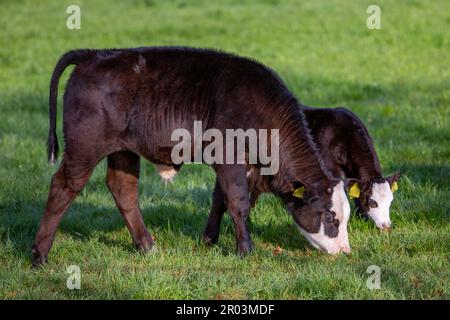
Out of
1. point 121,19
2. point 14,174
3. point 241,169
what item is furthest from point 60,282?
point 121,19

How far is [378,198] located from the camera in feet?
27.7

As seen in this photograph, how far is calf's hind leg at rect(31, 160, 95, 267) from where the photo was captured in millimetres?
7477

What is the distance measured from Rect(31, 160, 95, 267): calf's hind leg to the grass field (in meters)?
0.17

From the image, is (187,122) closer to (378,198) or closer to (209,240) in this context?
(209,240)

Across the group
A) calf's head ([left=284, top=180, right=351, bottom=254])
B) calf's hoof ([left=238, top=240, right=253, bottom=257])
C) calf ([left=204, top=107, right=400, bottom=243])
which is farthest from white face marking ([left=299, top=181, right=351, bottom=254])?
calf ([left=204, top=107, right=400, bottom=243])

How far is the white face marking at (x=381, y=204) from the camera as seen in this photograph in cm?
834

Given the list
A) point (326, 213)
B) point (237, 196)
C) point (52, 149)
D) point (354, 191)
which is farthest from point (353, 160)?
point (52, 149)

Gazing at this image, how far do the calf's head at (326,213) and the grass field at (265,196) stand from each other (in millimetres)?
146

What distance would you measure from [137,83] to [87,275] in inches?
69.4

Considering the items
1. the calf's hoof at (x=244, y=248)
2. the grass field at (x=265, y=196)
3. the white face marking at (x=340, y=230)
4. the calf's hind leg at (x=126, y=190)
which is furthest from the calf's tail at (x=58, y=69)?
the white face marking at (x=340, y=230)

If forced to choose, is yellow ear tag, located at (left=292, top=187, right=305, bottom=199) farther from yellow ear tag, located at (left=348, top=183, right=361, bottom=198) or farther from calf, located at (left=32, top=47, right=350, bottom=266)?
yellow ear tag, located at (left=348, top=183, right=361, bottom=198)

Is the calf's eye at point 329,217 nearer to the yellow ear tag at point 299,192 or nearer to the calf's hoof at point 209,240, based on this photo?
the yellow ear tag at point 299,192

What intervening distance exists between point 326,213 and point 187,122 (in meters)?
1.46

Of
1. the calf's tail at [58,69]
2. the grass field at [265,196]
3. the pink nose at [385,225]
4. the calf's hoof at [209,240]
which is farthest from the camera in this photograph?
the pink nose at [385,225]
